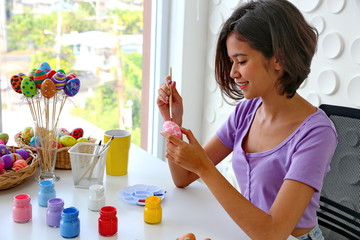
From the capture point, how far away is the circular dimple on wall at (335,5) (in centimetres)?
177

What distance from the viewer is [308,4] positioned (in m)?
1.91

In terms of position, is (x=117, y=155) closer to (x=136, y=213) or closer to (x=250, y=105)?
(x=136, y=213)

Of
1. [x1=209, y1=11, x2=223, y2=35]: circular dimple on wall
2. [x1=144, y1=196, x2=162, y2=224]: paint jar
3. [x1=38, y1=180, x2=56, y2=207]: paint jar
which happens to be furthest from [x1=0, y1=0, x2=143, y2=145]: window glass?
[x1=144, y1=196, x2=162, y2=224]: paint jar

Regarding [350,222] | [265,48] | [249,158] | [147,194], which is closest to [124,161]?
[147,194]

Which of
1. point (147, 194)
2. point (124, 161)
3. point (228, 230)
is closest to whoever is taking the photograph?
point (228, 230)

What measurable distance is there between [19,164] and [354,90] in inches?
47.5

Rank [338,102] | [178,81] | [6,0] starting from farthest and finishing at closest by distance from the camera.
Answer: [178,81] → [6,0] → [338,102]

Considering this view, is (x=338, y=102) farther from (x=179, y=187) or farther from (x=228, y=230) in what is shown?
(x=228, y=230)

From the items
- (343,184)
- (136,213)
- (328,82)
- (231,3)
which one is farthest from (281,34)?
(231,3)

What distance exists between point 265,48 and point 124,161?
557 millimetres

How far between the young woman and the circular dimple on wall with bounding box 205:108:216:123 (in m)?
1.20

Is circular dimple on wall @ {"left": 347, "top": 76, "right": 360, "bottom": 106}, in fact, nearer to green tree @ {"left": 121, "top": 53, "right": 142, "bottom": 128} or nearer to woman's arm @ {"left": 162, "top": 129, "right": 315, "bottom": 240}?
woman's arm @ {"left": 162, "top": 129, "right": 315, "bottom": 240}

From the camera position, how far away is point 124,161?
4.70ft

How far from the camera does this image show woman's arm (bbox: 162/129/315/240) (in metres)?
1.06
